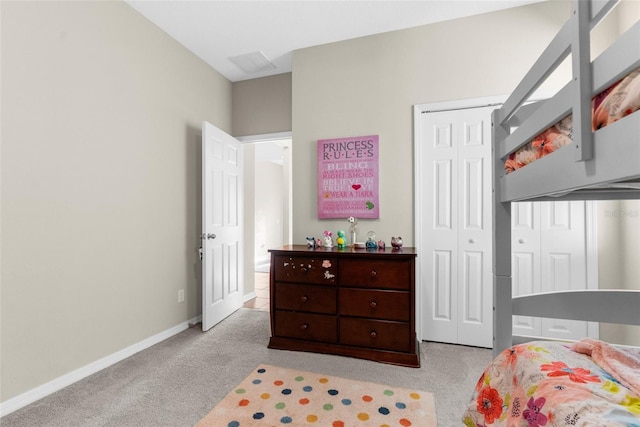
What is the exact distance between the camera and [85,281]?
6.77ft

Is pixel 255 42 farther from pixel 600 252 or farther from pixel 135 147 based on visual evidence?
pixel 600 252

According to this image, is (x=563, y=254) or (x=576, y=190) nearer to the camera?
(x=576, y=190)

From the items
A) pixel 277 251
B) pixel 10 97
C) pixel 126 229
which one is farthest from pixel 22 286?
pixel 277 251

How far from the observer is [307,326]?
2.39 m

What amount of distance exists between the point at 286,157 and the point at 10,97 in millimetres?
4588

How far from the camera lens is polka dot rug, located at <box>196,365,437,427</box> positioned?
5.12 feet

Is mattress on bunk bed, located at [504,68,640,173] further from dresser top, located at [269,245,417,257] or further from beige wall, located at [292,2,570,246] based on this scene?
beige wall, located at [292,2,570,246]

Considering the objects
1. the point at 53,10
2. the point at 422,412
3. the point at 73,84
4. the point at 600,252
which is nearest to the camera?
the point at 422,412

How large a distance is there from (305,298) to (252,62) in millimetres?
2506

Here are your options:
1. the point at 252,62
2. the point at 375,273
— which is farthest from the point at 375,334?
the point at 252,62

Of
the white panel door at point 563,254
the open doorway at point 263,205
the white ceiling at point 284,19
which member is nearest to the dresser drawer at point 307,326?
the open doorway at point 263,205

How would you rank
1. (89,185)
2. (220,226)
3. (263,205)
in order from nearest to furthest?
1. (89,185)
2. (220,226)
3. (263,205)

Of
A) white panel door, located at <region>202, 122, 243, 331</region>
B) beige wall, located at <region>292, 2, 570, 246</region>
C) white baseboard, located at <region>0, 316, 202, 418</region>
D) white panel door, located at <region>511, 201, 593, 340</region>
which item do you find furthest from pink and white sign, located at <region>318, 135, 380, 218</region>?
white baseboard, located at <region>0, 316, 202, 418</region>

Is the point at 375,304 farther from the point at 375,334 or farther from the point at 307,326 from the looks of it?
the point at 307,326
